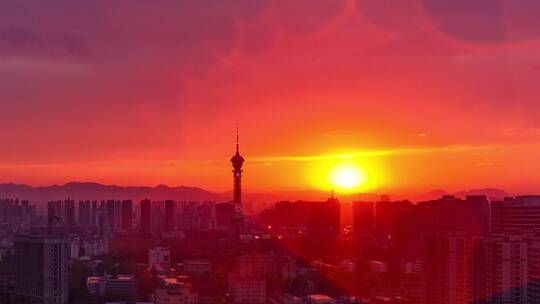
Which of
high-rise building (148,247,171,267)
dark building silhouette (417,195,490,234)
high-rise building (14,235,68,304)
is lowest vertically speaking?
high-rise building (148,247,171,267)

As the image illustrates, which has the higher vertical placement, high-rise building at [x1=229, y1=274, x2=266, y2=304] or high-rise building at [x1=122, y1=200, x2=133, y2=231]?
high-rise building at [x1=122, y1=200, x2=133, y2=231]

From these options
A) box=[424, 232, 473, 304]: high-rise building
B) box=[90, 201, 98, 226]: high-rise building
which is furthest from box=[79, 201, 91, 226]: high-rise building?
box=[424, 232, 473, 304]: high-rise building

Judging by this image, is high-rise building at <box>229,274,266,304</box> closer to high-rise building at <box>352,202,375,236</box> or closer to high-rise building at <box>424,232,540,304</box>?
high-rise building at <box>424,232,540,304</box>

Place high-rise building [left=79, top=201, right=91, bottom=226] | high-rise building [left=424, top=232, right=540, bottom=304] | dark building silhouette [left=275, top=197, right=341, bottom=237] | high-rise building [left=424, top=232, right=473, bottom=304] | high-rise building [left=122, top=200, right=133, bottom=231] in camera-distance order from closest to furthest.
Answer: high-rise building [left=424, top=232, right=540, bottom=304]
high-rise building [left=424, top=232, right=473, bottom=304]
dark building silhouette [left=275, top=197, right=341, bottom=237]
high-rise building [left=122, top=200, right=133, bottom=231]
high-rise building [left=79, top=201, right=91, bottom=226]

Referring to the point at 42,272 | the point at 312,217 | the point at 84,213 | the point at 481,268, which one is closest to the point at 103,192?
the point at 84,213

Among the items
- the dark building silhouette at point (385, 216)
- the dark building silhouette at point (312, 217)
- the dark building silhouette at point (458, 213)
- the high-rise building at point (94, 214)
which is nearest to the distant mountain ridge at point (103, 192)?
the high-rise building at point (94, 214)

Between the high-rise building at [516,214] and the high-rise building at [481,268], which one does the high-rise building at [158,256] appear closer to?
the high-rise building at [516,214]

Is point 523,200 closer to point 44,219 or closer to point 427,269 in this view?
point 427,269
